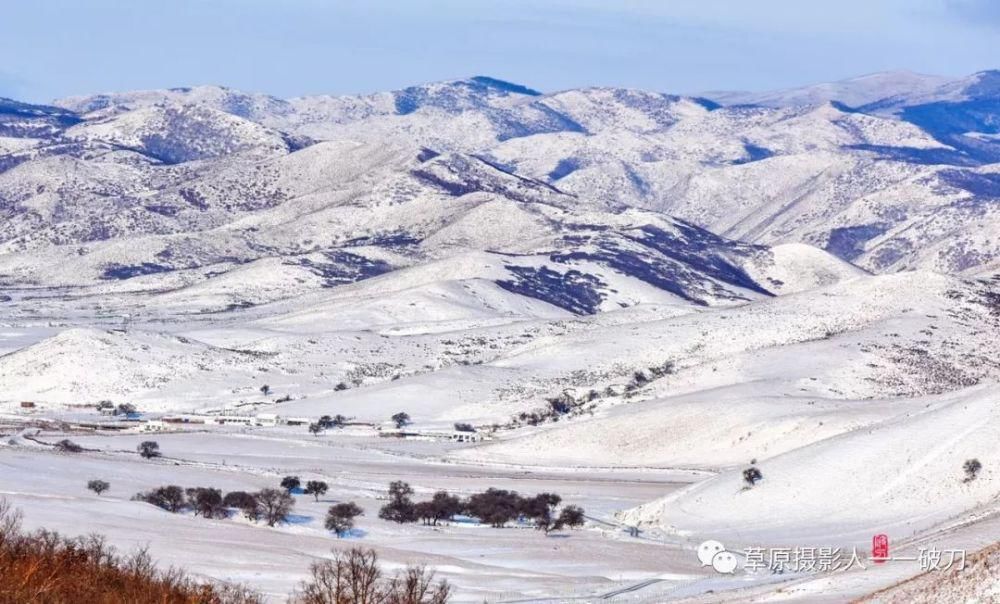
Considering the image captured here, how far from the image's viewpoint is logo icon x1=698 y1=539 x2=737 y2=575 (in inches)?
1993

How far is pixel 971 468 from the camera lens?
6322cm

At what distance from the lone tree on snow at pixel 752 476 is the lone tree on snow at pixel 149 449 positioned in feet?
121

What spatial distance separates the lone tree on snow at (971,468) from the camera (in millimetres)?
62844

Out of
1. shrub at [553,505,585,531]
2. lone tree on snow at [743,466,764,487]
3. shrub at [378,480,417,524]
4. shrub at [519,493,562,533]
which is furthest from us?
lone tree on snow at [743,466,764,487]

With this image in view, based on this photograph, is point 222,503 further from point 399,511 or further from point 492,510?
point 492,510

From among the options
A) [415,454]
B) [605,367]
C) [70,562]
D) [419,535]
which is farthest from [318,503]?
[605,367]

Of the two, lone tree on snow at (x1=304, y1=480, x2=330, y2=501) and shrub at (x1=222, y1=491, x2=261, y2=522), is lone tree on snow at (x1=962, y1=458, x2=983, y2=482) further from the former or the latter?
lone tree on snow at (x1=304, y1=480, x2=330, y2=501)

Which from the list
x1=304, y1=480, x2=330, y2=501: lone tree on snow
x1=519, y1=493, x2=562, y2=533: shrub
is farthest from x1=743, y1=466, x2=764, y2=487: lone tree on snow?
x1=304, y1=480, x2=330, y2=501: lone tree on snow

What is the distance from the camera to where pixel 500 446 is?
10625cm

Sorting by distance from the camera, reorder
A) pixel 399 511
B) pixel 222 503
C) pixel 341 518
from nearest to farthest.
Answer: pixel 341 518 < pixel 222 503 < pixel 399 511

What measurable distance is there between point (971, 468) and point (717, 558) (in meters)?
15.9

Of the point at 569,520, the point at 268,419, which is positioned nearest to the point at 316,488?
the point at 569,520

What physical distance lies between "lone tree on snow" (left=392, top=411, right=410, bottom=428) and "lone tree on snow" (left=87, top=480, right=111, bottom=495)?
52.7 metres

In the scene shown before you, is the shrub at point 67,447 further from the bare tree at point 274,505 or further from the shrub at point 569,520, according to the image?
the shrub at point 569,520
